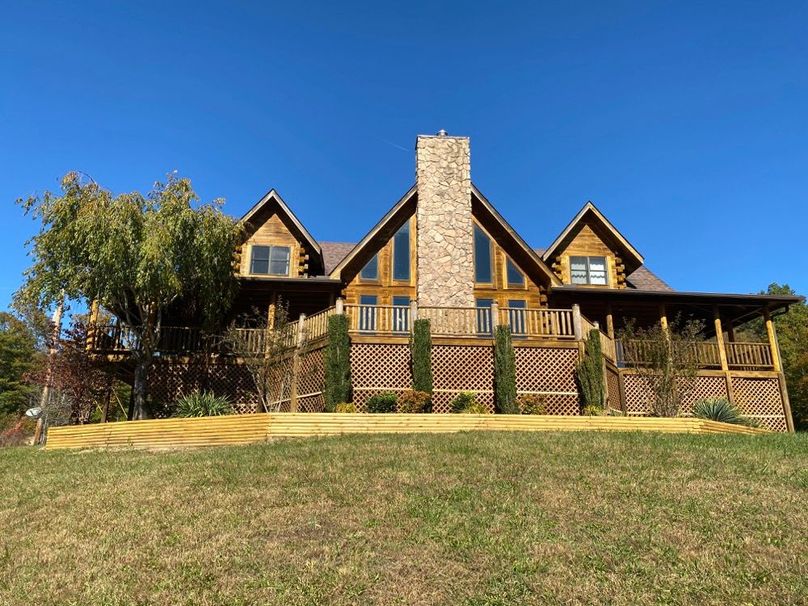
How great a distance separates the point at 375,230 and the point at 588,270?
854cm

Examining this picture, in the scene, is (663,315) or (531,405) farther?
(663,315)

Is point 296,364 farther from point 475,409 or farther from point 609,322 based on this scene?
point 609,322

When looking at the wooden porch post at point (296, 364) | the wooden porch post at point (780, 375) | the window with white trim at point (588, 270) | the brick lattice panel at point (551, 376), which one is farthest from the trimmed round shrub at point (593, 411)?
the wooden porch post at point (780, 375)

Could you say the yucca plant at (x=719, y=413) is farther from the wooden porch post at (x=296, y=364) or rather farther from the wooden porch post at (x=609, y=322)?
the wooden porch post at (x=296, y=364)

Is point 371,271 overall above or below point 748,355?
above

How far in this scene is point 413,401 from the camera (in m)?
16.7

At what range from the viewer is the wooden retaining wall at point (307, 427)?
44.8 feet

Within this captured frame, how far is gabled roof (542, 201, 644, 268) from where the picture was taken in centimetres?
2398

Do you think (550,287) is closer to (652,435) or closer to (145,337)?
(652,435)

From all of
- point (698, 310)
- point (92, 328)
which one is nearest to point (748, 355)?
point (698, 310)

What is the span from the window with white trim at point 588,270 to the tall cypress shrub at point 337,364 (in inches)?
414

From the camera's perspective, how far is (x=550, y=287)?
22.2 metres

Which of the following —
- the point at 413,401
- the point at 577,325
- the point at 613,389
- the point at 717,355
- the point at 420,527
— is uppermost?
the point at 577,325

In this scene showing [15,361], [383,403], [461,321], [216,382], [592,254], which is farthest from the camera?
[15,361]
